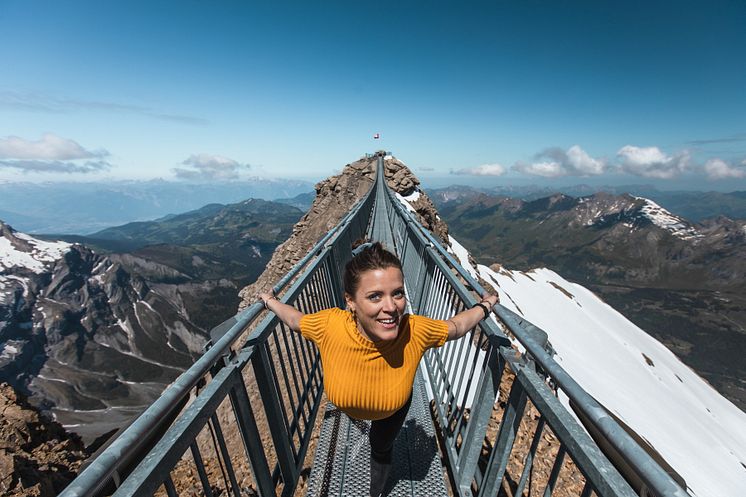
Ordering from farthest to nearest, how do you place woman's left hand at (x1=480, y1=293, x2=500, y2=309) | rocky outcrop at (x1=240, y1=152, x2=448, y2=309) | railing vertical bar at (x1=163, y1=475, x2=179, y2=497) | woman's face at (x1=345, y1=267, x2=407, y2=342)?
rocky outcrop at (x1=240, y1=152, x2=448, y2=309) < woman's left hand at (x1=480, y1=293, x2=500, y2=309) < woman's face at (x1=345, y1=267, x2=407, y2=342) < railing vertical bar at (x1=163, y1=475, x2=179, y2=497)

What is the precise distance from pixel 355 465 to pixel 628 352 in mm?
73632

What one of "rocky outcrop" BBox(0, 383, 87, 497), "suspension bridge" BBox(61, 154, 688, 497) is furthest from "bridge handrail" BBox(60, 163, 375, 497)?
"rocky outcrop" BBox(0, 383, 87, 497)

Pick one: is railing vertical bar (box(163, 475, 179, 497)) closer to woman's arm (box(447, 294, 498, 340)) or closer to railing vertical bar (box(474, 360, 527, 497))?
woman's arm (box(447, 294, 498, 340))

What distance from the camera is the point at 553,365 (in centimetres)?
243

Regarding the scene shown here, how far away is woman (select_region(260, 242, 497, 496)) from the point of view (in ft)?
8.98

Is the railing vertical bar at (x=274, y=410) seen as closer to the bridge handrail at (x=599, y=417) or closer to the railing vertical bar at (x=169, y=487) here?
the railing vertical bar at (x=169, y=487)

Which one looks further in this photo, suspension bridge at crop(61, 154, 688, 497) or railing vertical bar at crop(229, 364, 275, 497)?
railing vertical bar at crop(229, 364, 275, 497)

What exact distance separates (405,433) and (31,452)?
632cm

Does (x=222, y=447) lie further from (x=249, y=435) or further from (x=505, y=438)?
(x=505, y=438)

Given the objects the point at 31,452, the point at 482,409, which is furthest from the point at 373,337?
the point at 31,452

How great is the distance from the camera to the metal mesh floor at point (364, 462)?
3.93 metres

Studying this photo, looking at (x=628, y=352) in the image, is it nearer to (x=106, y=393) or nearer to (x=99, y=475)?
(x=99, y=475)

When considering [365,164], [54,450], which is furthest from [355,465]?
[365,164]

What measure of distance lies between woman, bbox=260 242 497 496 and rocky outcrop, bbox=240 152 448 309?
2080 centimetres
